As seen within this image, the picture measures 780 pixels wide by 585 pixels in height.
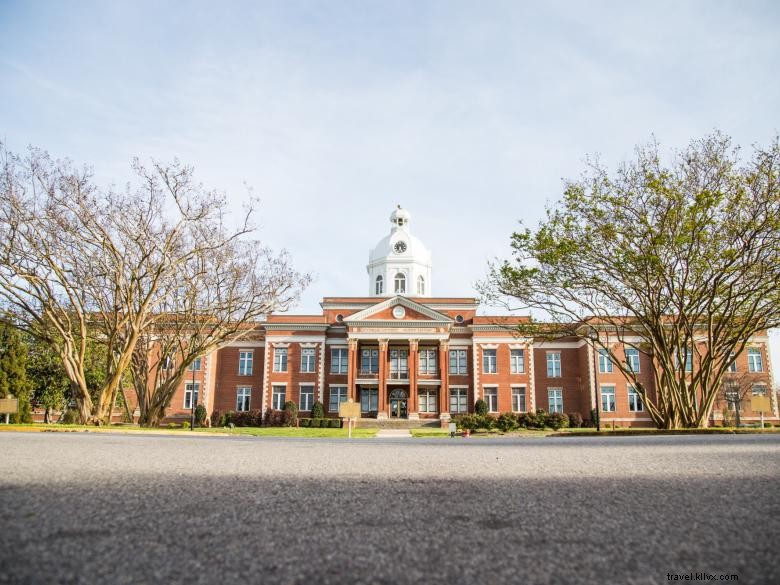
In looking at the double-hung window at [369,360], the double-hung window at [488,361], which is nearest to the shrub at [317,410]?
the double-hung window at [369,360]

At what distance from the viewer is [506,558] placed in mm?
2600

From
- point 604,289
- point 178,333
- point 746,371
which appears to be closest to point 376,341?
point 178,333

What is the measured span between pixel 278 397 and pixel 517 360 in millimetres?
20806

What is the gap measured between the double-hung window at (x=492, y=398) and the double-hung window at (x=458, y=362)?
8.73 feet

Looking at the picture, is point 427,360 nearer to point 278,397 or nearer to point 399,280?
point 399,280

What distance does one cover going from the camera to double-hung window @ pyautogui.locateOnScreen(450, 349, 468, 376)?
49.4m

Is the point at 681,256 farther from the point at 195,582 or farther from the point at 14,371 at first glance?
the point at 14,371

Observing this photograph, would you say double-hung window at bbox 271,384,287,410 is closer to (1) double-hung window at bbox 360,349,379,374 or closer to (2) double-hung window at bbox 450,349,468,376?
(1) double-hung window at bbox 360,349,379,374

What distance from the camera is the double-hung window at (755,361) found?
48.0 metres

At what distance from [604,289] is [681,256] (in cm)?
321

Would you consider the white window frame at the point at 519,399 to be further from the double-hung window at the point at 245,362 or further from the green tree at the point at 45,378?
the green tree at the point at 45,378

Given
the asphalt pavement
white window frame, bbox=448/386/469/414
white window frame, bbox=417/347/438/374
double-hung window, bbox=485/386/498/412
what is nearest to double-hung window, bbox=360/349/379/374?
white window frame, bbox=417/347/438/374

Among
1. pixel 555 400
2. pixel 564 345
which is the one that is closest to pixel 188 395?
pixel 555 400

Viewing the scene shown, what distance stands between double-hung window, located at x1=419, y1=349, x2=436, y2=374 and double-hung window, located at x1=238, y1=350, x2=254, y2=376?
15142 mm
